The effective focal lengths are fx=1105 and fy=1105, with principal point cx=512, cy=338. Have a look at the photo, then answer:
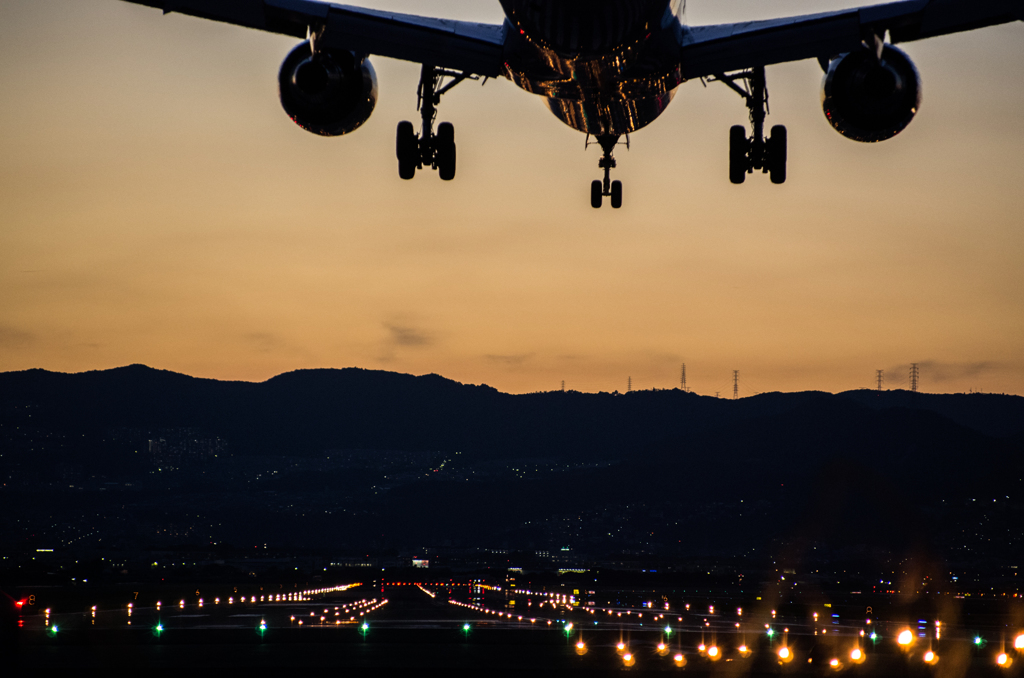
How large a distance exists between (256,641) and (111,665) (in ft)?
28.4

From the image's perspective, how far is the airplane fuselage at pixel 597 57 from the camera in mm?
15914

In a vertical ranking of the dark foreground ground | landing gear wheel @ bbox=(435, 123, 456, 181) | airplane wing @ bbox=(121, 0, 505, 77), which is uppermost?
airplane wing @ bbox=(121, 0, 505, 77)

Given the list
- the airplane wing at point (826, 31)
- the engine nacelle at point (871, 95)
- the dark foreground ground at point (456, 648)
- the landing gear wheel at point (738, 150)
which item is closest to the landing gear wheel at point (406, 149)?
the airplane wing at point (826, 31)

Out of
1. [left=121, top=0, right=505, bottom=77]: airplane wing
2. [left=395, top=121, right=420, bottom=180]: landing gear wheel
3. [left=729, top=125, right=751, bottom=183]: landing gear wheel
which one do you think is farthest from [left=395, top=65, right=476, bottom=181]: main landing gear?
[left=729, top=125, right=751, bottom=183]: landing gear wheel

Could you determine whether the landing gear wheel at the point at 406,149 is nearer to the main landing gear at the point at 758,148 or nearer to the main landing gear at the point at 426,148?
the main landing gear at the point at 426,148

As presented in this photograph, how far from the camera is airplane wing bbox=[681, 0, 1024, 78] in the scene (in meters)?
17.3

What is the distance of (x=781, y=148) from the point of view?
76.8ft

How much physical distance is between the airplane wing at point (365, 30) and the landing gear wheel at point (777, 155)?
7.05m

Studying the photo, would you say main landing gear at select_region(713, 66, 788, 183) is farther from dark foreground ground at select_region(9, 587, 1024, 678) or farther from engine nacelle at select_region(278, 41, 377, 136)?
dark foreground ground at select_region(9, 587, 1024, 678)

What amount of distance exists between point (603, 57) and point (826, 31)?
13.2ft

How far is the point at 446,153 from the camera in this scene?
22.7 m

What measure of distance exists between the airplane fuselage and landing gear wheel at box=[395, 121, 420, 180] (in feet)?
9.49

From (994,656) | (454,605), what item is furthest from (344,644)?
(454,605)

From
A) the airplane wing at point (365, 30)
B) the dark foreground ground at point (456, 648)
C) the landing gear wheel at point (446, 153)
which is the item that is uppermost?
the airplane wing at point (365, 30)
